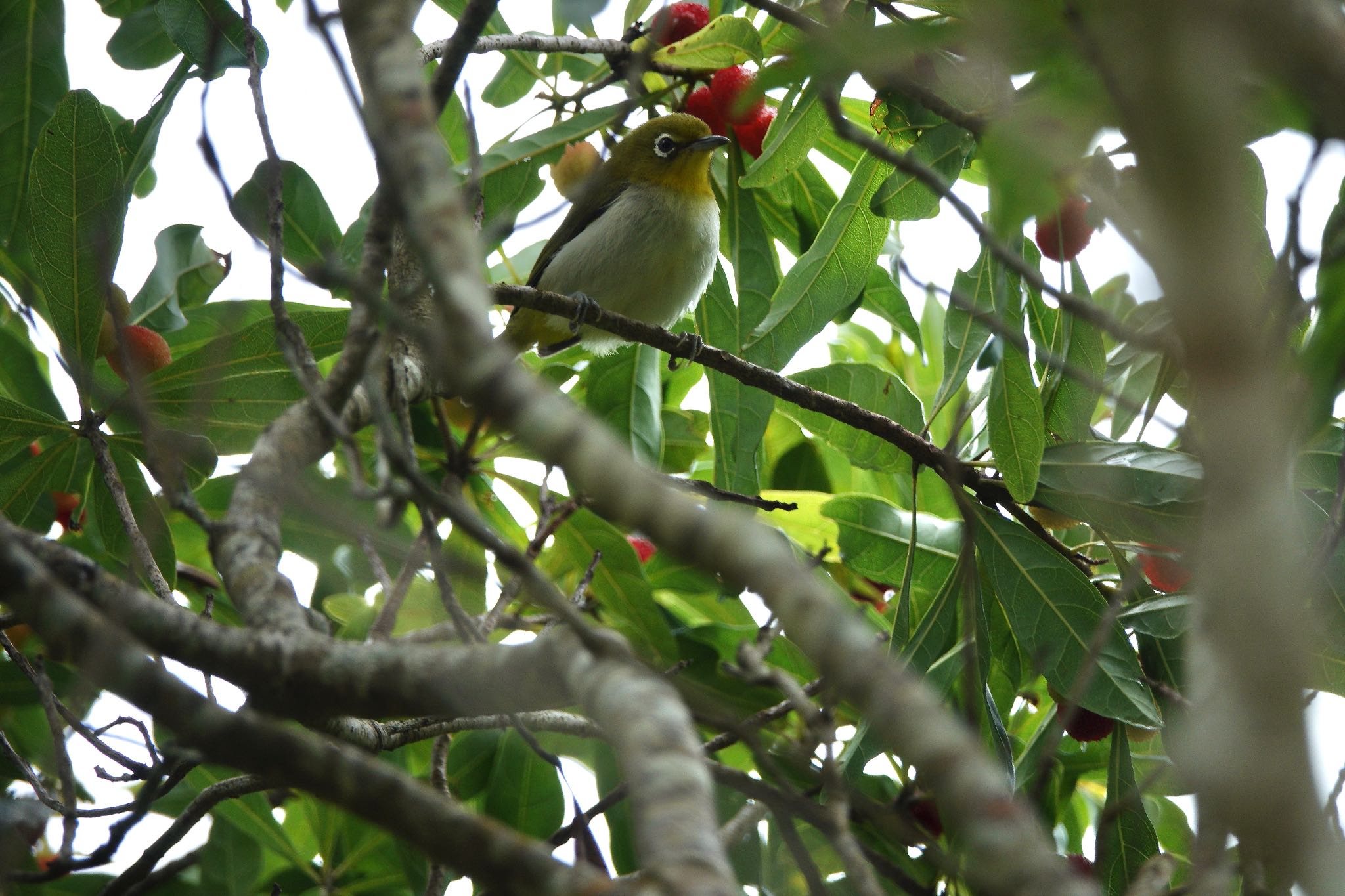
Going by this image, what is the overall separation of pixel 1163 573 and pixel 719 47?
7.11ft

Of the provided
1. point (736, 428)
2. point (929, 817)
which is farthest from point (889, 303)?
point (929, 817)

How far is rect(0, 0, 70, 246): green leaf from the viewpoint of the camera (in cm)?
349

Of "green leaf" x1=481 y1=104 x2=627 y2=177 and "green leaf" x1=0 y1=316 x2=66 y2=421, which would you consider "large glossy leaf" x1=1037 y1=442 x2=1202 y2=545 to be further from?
"green leaf" x1=0 y1=316 x2=66 y2=421

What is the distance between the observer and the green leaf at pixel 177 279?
3.57 m

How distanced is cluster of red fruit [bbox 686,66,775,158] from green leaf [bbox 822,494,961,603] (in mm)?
1366

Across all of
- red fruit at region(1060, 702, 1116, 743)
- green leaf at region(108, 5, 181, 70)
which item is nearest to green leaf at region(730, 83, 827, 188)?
red fruit at region(1060, 702, 1116, 743)

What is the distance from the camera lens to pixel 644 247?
16.6 feet

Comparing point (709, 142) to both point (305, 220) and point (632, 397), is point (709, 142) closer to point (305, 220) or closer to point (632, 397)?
point (632, 397)

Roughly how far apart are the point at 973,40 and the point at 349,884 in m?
3.46

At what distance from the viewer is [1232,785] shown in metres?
0.89

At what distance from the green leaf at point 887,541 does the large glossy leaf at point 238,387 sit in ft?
5.71

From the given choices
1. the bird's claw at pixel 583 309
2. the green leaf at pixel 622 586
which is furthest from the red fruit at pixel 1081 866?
the bird's claw at pixel 583 309

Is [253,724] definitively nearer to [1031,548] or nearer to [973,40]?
[973,40]

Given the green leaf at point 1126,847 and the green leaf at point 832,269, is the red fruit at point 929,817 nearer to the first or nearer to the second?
the green leaf at point 1126,847
